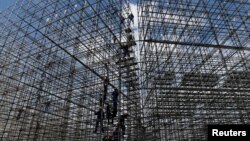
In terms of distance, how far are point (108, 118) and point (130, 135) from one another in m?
1.84

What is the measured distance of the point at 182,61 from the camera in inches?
395

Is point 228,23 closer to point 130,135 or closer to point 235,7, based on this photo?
point 235,7

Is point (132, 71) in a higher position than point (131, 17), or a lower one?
lower

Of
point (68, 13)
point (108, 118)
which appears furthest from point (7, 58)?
point (108, 118)

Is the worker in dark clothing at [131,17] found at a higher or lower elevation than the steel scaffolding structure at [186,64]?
higher

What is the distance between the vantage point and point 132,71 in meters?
12.1

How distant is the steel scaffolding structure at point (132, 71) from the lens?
8.79 meters

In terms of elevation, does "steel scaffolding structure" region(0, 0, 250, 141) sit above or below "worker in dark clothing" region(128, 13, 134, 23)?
below

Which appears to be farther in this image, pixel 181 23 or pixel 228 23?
pixel 181 23

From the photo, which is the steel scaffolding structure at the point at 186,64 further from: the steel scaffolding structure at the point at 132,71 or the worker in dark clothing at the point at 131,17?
the worker in dark clothing at the point at 131,17

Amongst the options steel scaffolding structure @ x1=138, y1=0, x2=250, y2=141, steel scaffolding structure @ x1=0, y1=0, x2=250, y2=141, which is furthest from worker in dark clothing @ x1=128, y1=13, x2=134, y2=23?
steel scaffolding structure @ x1=138, y1=0, x2=250, y2=141

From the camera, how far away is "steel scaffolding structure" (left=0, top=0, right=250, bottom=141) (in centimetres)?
879

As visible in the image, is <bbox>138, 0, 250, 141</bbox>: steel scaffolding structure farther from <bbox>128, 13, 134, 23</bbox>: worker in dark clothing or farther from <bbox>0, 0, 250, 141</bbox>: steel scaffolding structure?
<bbox>128, 13, 134, 23</bbox>: worker in dark clothing

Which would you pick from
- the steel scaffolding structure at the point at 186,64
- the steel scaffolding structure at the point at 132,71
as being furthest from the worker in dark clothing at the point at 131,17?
the steel scaffolding structure at the point at 186,64
